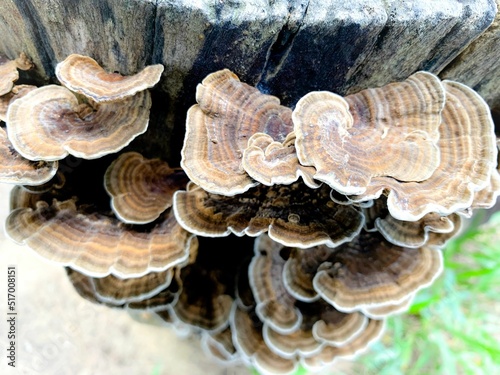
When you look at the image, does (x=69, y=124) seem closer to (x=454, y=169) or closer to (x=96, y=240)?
(x=96, y=240)

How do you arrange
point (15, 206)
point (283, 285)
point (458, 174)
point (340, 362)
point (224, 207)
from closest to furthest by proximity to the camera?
point (458, 174) → point (224, 207) → point (15, 206) → point (283, 285) → point (340, 362)

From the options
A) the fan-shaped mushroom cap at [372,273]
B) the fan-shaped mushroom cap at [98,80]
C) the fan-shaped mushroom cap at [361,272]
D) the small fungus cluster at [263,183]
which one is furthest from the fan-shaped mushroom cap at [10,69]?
the fan-shaped mushroom cap at [372,273]

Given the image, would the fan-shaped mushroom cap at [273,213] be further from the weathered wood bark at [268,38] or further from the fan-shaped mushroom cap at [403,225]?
the weathered wood bark at [268,38]

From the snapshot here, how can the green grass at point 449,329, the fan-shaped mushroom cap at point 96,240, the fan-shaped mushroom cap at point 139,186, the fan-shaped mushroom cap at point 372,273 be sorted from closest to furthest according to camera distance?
the fan-shaped mushroom cap at point 96,240
the fan-shaped mushroom cap at point 139,186
the fan-shaped mushroom cap at point 372,273
the green grass at point 449,329

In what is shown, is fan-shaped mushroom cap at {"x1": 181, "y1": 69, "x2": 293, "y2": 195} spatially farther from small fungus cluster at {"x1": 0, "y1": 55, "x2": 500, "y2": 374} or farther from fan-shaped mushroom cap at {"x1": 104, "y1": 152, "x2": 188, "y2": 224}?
fan-shaped mushroom cap at {"x1": 104, "y1": 152, "x2": 188, "y2": 224}

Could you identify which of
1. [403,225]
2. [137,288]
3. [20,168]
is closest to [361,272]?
[403,225]

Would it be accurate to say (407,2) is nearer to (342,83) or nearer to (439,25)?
(439,25)

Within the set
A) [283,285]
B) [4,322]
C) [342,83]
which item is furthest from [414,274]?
[4,322]
